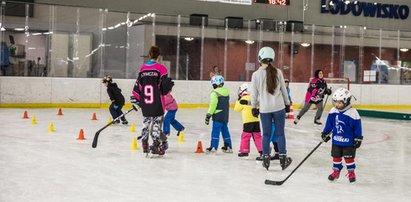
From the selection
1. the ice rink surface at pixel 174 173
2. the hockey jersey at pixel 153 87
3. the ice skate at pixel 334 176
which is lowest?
the ice rink surface at pixel 174 173

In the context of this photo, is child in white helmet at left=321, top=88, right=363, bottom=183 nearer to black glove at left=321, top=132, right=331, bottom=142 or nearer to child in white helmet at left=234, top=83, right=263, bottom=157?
black glove at left=321, top=132, right=331, bottom=142

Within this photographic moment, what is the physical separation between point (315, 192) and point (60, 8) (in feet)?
45.6

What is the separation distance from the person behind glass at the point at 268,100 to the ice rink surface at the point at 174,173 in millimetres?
301

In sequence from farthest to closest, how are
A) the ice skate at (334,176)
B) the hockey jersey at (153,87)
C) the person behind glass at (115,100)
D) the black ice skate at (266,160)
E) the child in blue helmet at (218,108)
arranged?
the person behind glass at (115,100) < the child in blue helmet at (218,108) < the hockey jersey at (153,87) < the black ice skate at (266,160) < the ice skate at (334,176)

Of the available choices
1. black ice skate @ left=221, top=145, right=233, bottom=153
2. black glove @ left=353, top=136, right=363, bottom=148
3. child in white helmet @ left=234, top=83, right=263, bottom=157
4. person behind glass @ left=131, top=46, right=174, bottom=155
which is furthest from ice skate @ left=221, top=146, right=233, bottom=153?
black glove @ left=353, top=136, right=363, bottom=148

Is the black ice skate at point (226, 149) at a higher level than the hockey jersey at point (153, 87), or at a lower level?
lower

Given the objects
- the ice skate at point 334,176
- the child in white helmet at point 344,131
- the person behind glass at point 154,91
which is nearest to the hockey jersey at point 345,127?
the child in white helmet at point 344,131

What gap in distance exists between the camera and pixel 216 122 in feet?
25.2

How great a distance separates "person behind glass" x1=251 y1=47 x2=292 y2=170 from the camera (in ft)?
20.7

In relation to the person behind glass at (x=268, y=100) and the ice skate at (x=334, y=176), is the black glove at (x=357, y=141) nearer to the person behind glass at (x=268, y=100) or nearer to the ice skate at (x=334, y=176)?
the ice skate at (x=334, y=176)

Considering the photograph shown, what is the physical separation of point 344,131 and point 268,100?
91 cm

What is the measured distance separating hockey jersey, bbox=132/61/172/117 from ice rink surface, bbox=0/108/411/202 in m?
0.58

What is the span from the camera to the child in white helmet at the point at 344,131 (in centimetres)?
571

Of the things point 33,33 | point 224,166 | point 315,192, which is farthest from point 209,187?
point 33,33
